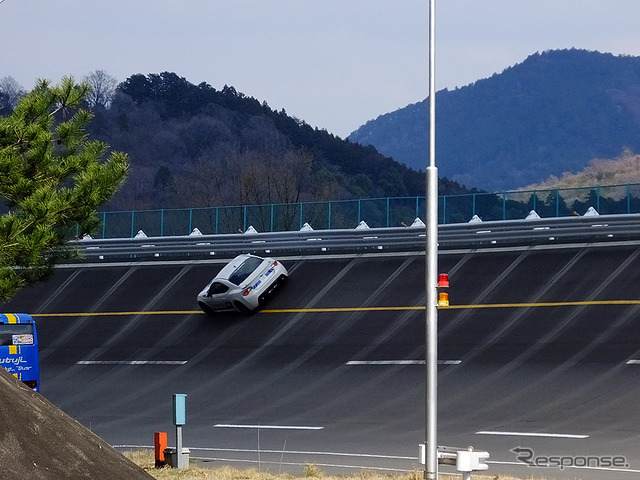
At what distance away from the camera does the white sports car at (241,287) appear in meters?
33.5

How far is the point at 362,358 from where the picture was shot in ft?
93.1

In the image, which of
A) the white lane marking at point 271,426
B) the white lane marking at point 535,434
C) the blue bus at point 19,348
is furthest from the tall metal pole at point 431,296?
the blue bus at point 19,348

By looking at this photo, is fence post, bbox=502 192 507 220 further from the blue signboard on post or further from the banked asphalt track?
the blue signboard on post

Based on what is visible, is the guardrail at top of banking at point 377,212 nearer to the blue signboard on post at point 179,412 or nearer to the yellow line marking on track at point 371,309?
the yellow line marking on track at point 371,309

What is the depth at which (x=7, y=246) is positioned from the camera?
62.3ft

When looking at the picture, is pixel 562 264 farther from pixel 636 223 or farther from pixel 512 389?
pixel 512 389

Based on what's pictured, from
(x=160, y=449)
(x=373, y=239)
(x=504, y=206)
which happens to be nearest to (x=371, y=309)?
(x=373, y=239)

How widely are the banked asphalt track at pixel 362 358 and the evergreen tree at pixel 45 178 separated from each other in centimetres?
450

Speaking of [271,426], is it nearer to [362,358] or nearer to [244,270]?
[362,358]

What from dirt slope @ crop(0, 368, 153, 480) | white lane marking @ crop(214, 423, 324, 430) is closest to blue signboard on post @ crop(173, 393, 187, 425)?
white lane marking @ crop(214, 423, 324, 430)

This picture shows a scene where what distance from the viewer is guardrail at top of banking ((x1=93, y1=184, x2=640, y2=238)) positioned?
3850 centimetres

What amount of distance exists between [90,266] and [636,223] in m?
20.4

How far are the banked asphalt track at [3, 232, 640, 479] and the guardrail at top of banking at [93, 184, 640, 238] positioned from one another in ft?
15.1

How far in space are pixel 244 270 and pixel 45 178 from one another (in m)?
14.6
